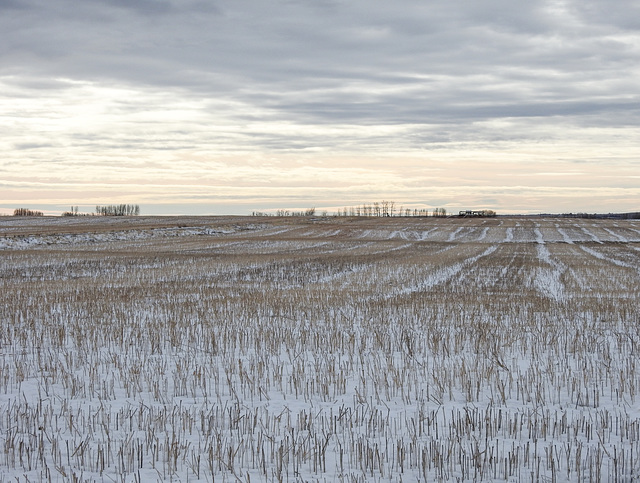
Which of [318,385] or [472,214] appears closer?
[318,385]

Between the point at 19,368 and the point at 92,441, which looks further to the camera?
the point at 19,368

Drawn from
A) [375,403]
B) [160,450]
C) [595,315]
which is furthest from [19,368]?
[595,315]

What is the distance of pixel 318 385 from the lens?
28.5ft

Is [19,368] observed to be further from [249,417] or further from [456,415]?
[456,415]

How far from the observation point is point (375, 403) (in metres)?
8.12

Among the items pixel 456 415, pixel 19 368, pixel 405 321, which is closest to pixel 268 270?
pixel 405 321

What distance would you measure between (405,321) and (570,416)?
268 inches

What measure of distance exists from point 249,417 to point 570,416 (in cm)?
365

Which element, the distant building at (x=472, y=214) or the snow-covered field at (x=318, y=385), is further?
the distant building at (x=472, y=214)

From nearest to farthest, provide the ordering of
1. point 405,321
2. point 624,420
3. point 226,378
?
1. point 624,420
2. point 226,378
3. point 405,321

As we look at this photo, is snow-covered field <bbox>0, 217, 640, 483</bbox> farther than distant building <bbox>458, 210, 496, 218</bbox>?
No

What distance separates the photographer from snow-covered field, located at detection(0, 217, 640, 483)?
6.10 meters

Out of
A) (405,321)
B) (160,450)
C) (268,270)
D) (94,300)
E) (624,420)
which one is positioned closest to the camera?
(160,450)

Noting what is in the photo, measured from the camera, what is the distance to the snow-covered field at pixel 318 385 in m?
6.10
